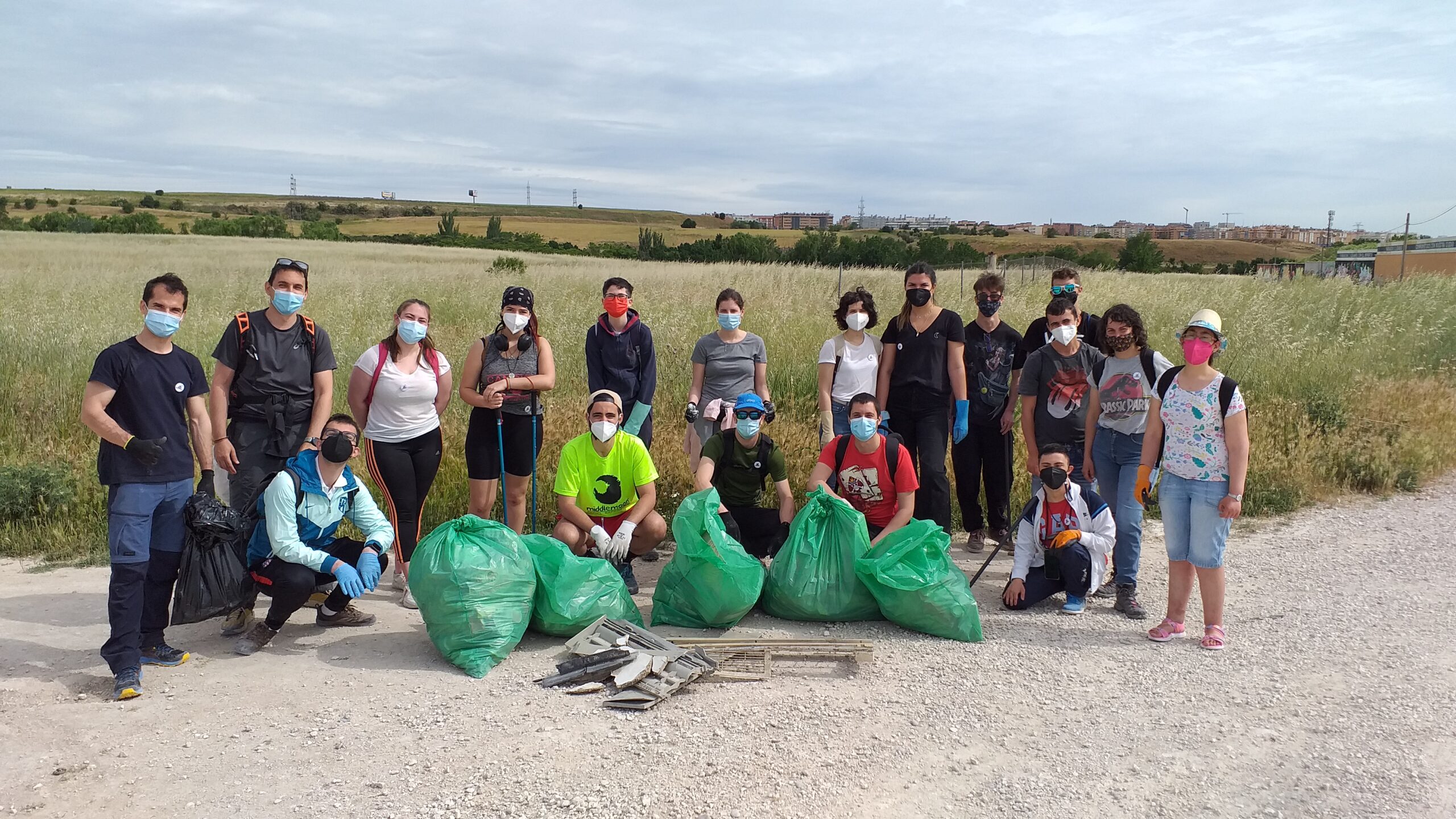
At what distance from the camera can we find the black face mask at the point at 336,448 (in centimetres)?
453

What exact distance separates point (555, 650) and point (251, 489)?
1.75m

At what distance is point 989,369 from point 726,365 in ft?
5.48

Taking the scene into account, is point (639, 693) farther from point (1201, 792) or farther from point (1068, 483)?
point (1068, 483)

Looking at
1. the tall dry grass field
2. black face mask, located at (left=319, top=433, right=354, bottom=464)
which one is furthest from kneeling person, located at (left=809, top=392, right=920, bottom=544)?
black face mask, located at (left=319, top=433, right=354, bottom=464)

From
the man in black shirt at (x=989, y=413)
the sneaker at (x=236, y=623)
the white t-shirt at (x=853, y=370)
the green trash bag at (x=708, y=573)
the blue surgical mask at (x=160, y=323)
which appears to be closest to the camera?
the blue surgical mask at (x=160, y=323)

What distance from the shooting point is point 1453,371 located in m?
11.0

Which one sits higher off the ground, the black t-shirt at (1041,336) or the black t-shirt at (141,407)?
the black t-shirt at (1041,336)

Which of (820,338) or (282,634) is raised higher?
(820,338)

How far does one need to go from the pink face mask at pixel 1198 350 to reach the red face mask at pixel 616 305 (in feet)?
10.0

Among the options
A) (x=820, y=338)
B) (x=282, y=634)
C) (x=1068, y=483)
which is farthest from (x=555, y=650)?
(x=820, y=338)

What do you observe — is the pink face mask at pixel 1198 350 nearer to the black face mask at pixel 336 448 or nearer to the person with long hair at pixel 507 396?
the person with long hair at pixel 507 396

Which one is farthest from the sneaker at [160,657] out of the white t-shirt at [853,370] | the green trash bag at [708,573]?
the white t-shirt at [853,370]

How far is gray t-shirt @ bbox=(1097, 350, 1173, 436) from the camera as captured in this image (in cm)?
509

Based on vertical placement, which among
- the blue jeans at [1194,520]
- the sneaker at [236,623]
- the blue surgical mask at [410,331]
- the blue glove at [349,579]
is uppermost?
the blue surgical mask at [410,331]
